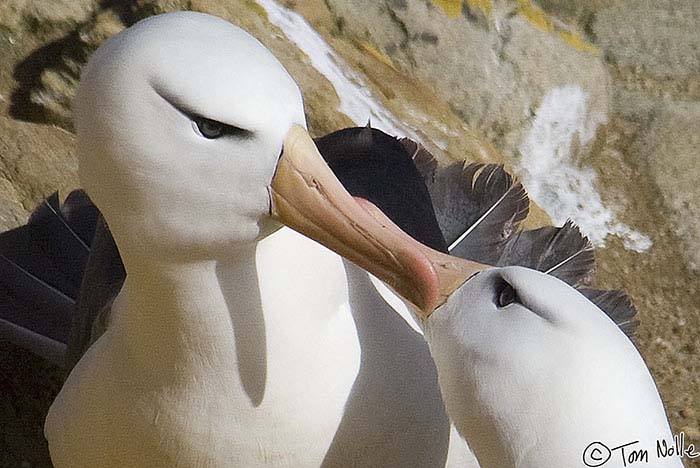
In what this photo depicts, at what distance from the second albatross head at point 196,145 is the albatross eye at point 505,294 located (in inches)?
14.1

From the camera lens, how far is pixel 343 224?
95.4 inches

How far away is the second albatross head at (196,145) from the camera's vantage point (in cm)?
223

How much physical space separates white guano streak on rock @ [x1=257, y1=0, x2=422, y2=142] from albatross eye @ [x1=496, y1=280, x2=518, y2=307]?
6.01ft

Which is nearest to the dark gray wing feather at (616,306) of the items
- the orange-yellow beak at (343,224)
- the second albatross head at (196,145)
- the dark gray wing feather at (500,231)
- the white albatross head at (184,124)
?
the dark gray wing feather at (500,231)

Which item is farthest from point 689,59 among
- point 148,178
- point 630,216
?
point 148,178

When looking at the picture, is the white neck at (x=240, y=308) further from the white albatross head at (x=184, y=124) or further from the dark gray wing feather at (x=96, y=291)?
the dark gray wing feather at (x=96, y=291)

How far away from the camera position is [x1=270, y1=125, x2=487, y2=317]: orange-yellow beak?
92.1 inches

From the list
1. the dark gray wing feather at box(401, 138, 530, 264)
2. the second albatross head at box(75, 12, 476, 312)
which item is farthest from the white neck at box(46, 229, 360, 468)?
the dark gray wing feather at box(401, 138, 530, 264)

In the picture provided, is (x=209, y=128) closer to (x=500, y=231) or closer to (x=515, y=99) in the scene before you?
(x=500, y=231)

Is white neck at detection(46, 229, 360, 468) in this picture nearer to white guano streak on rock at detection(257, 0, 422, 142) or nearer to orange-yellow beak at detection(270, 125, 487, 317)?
orange-yellow beak at detection(270, 125, 487, 317)

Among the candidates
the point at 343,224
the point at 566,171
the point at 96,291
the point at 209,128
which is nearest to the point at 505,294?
the point at 343,224

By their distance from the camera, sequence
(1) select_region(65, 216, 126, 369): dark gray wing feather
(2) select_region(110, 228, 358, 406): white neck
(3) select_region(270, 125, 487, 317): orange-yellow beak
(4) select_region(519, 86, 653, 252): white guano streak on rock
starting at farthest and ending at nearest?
(4) select_region(519, 86, 653, 252): white guano streak on rock, (1) select_region(65, 216, 126, 369): dark gray wing feather, (2) select_region(110, 228, 358, 406): white neck, (3) select_region(270, 125, 487, 317): orange-yellow beak

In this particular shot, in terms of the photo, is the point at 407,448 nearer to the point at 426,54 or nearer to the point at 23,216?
the point at 23,216

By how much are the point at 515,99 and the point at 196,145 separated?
3.10 m
